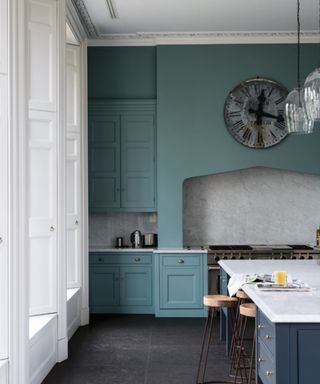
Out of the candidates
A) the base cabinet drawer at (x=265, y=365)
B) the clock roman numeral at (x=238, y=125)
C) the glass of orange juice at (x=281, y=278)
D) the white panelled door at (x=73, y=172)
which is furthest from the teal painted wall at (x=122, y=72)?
the base cabinet drawer at (x=265, y=365)

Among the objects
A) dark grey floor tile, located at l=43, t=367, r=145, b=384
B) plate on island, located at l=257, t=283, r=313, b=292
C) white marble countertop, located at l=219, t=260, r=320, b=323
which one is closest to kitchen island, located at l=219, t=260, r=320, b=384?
white marble countertop, located at l=219, t=260, r=320, b=323

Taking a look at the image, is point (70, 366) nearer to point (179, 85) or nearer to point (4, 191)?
point (4, 191)

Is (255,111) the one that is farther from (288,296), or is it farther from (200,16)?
(288,296)

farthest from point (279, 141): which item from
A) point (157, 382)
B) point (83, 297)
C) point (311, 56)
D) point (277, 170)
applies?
point (157, 382)

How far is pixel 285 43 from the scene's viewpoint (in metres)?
7.67

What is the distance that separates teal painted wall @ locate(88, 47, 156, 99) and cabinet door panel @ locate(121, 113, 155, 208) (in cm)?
34

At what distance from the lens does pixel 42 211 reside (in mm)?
5434

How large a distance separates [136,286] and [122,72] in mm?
2688

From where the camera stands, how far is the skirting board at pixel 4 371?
3974mm

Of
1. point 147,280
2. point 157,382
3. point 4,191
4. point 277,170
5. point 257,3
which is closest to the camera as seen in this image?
point 4,191

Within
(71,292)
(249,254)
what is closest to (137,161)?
(249,254)

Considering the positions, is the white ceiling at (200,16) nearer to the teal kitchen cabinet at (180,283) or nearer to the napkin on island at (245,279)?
the teal kitchen cabinet at (180,283)

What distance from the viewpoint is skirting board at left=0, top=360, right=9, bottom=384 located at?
156 inches

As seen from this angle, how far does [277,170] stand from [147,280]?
2234mm
